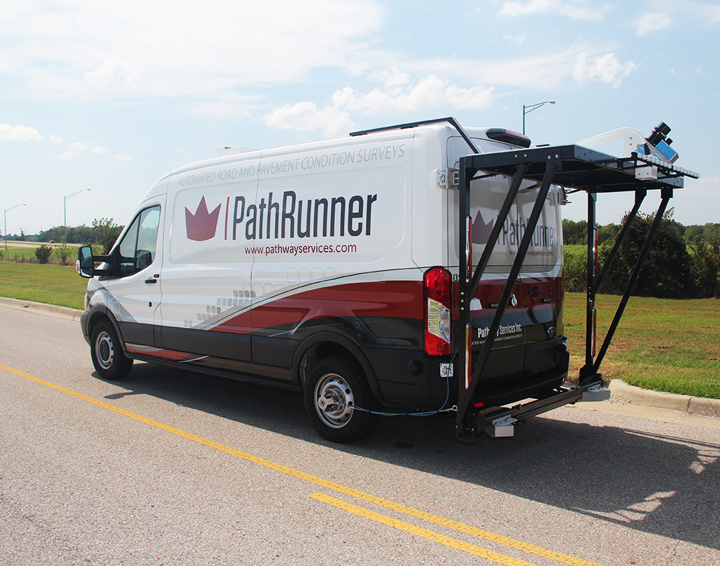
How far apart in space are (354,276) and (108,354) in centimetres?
466

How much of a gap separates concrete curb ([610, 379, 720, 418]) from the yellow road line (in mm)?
4053

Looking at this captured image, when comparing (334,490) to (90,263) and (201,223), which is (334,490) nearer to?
(201,223)

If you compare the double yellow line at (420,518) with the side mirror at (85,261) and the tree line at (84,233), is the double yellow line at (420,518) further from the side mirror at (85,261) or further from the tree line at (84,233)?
the tree line at (84,233)

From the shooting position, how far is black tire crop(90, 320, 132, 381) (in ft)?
27.0

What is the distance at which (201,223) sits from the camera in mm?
6887

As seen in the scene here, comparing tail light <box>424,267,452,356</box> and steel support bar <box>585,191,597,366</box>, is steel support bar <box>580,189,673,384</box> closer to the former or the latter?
steel support bar <box>585,191,597,366</box>

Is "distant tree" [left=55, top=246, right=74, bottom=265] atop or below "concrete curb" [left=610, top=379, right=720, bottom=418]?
atop

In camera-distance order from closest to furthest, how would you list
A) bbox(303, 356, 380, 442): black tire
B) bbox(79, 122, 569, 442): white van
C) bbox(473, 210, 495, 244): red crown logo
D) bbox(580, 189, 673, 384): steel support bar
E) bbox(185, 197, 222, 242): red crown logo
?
bbox(79, 122, 569, 442): white van → bbox(473, 210, 495, 244): red crown logo → bbox(303, 356, 380, 442): black tire → bbox(580, 189, 673, 384): steel support bar → bbox(185, 197, 222, 242): red crown logo

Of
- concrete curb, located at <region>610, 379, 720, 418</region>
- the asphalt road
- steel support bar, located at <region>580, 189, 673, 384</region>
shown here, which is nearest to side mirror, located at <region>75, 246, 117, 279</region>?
the asphalt road

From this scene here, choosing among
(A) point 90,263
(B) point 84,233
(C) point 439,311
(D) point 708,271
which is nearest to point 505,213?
(C) point 439,311

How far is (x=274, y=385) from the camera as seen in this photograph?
20.2 ft

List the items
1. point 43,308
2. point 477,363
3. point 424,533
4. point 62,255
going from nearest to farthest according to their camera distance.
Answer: point 424,533 → point 477,363 → point 43,308 → point 62,255

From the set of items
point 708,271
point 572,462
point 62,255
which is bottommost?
point 572,462

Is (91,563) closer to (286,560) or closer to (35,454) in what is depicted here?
(286,560)
